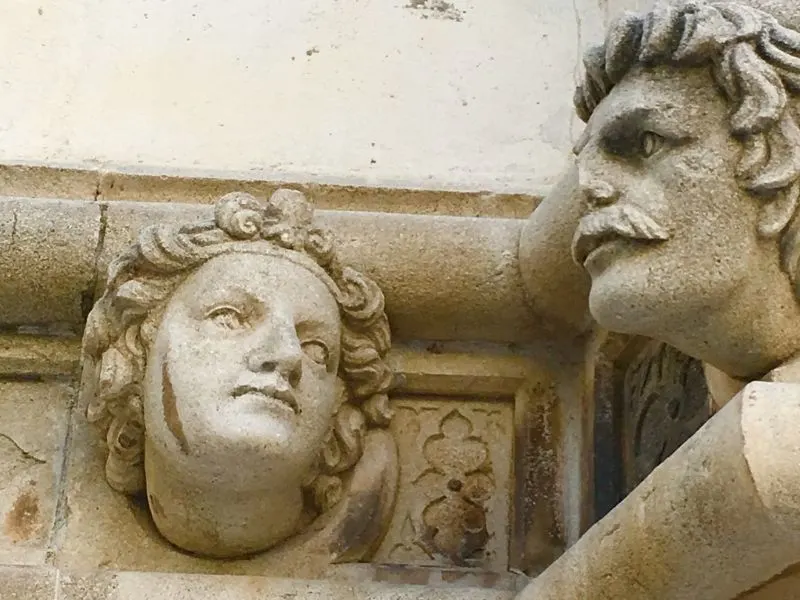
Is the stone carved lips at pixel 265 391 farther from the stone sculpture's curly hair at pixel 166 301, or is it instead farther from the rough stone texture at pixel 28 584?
the rough stone texture at pixel 28 584

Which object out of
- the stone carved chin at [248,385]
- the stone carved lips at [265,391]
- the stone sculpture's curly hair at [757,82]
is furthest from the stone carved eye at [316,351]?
the stone sculpture's curly hair at [757,82]

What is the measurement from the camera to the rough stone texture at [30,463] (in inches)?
64.8

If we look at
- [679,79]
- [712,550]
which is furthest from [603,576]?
[679,79]

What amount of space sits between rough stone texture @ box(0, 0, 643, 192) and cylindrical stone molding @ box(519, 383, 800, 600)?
75cm

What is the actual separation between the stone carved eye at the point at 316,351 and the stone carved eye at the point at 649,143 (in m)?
0.46

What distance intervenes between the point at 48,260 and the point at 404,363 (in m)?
0.46

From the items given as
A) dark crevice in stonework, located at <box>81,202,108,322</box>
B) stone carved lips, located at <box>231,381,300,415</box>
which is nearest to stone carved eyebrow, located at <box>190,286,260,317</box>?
stone carved lips, located at <box>231,381,300,415</box>

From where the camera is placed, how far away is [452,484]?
173cm

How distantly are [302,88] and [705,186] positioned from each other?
0.87 meters

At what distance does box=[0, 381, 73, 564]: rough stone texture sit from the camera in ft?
5.40

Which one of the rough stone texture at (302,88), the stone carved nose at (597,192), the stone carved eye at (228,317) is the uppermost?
the rough stone texture at (302,88)

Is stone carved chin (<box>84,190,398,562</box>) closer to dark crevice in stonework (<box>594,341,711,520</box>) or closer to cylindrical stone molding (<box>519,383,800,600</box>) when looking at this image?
dark crevice in stonework (<box>594,341,711,520</box>)

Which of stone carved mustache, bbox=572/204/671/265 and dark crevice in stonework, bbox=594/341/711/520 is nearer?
stone carved mustache, bbox=572/204/671/265

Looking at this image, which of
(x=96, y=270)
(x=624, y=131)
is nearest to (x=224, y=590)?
(x=96, y=270)
